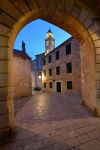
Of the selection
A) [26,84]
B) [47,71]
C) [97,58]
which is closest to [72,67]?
[26,84]

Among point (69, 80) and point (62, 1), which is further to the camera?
point (69, 80)

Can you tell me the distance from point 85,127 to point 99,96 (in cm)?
160

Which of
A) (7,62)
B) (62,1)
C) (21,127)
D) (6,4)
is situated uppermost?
(62,1)

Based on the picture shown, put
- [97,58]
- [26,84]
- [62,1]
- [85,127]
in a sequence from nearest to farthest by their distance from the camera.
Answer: [85,127] < [62,1] < [97,58] < [26,84]

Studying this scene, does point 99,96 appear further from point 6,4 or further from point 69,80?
point 69,80

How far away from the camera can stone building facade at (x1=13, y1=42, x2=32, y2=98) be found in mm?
12863

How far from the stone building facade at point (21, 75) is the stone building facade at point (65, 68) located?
21.0 feet

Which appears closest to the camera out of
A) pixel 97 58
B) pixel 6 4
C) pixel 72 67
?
pixel 6 4

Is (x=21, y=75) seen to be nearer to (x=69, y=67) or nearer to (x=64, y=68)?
(x=69, y=67)

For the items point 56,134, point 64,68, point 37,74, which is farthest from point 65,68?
point 37,74

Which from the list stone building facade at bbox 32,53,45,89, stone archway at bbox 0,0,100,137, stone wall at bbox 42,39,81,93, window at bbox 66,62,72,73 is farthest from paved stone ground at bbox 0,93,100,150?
stone building facade at bbox 32,53,45,89

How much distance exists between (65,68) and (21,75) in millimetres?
8170

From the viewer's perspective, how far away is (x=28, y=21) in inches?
186

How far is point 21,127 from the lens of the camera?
4.27m
